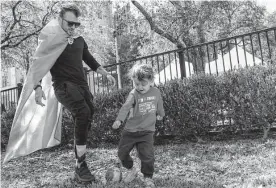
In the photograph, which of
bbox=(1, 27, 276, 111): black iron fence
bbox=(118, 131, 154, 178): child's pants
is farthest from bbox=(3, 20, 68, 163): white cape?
bbox=(1, 27, 276, 111): black iron fence

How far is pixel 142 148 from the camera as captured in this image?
3.18 m

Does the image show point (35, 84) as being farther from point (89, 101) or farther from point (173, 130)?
point (173, 130)

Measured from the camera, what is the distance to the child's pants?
311cm

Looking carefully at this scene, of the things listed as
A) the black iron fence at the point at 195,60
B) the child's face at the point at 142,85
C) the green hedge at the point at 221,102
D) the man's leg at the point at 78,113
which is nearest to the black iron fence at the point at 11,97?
the black iron fence at the point at 195,60

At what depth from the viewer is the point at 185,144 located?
4910 millimetres

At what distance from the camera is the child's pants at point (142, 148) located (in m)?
3.11

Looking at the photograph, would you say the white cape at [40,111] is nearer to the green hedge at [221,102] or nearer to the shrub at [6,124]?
the green hedge at [221,102]

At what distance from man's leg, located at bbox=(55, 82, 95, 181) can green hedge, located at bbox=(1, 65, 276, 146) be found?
198 centimetres

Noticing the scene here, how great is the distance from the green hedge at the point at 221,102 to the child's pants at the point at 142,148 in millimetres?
1670

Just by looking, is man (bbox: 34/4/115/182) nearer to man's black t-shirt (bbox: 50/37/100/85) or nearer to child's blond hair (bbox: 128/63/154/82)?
man's black t-shirt (bbox: 50/37/100/85)

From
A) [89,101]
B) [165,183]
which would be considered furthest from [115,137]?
[165,183]

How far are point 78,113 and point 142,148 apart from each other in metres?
0.85

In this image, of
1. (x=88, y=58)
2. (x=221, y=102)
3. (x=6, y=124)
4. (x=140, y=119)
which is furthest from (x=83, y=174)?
(x=6, y=124)

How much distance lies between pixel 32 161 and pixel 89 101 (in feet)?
8.75
